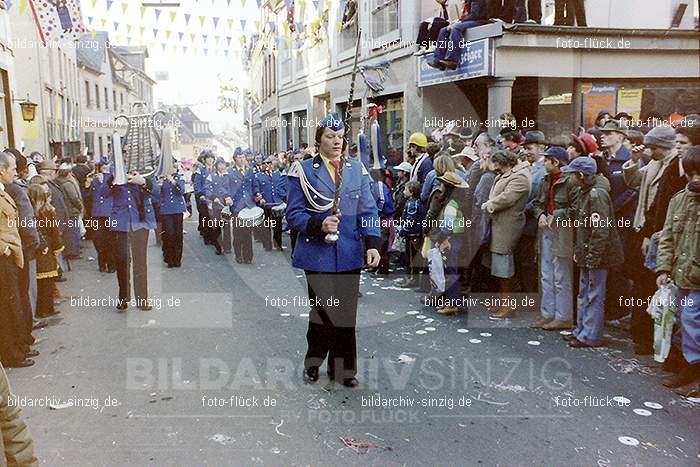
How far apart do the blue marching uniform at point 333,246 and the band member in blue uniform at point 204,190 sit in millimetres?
8081

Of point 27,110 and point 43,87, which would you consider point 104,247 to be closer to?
point 27,110

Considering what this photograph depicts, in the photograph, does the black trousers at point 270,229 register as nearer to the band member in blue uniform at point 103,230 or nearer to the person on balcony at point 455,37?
the band member in blue uniform at point 103,230

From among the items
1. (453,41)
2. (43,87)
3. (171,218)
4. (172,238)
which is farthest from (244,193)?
(43,87)

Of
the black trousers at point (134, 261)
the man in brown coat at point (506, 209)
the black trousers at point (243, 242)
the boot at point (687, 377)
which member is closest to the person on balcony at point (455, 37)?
the man in brown coat at point (506, 209)

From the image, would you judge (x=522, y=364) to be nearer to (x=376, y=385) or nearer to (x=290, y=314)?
(x=376, y=385)

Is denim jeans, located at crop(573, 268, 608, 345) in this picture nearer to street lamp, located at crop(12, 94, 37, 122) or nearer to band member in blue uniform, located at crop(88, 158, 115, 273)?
band member in blue uniform, located at crop(88, 158, 115, 273)

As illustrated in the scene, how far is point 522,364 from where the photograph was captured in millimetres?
5684

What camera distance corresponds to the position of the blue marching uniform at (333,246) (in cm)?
507

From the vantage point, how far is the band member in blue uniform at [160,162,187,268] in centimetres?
1114

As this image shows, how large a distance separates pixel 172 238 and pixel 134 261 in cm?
309

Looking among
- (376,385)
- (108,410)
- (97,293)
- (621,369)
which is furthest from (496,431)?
(97,293)

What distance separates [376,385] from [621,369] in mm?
2331

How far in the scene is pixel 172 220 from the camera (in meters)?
11.2

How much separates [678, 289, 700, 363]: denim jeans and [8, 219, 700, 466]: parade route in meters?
0.40
